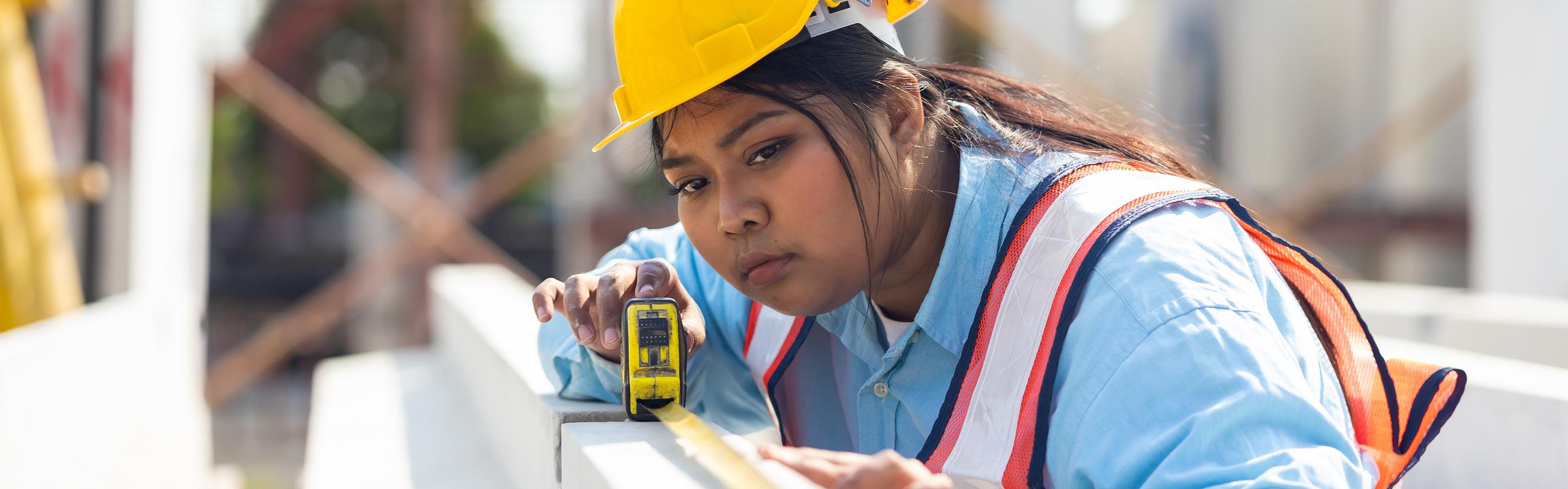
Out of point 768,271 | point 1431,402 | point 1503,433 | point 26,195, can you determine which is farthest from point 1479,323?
point 26,195

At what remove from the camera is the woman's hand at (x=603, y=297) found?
4.67 ft

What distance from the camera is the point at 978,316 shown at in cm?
121

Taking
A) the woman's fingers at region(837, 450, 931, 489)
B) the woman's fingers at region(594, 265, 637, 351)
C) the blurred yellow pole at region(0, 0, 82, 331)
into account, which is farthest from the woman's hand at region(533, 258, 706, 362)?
the blurred yellow pole at region(0, 0, 82, 331)

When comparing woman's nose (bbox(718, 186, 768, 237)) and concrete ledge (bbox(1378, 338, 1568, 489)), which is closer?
woman's nose (bbox(718, 186, 768, 237))

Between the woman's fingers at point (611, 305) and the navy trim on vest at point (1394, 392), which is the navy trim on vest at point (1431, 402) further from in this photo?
the woman's fingers at point (611, 305)

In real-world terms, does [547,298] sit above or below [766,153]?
below

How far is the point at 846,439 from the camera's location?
1.61 m

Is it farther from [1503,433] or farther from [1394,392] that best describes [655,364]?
[1503,433]

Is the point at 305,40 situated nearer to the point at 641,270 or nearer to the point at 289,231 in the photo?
the point at 289,231

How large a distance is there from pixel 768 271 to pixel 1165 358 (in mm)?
476

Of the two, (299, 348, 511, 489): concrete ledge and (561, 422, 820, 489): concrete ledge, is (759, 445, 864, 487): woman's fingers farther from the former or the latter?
(299, 348, 511, 489): concrete ledge

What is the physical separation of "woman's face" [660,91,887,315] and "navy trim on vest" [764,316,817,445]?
23 centimetres

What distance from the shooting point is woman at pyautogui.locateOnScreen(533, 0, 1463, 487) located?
3.06 feet

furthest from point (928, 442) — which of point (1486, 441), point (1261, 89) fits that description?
point (1261, 89)
